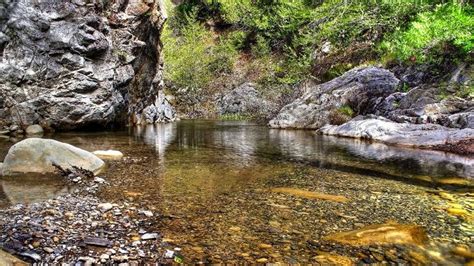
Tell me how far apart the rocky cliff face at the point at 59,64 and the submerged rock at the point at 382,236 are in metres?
18.9

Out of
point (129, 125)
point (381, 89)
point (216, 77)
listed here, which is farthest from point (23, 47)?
point (216, 77)

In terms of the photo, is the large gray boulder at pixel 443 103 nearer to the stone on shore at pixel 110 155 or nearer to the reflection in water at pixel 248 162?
the reflection in water at pixel 248 162

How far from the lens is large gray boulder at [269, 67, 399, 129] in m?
25.2

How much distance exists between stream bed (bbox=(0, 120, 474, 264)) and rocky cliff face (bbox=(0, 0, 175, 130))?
Answer: 867 cm

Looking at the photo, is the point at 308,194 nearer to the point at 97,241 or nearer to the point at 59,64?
the point at 97,241

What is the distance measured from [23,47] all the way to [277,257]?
20.0m

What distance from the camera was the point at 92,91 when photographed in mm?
21750

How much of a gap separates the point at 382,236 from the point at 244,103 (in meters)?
39.0

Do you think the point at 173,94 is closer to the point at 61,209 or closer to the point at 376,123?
the point at 376,123

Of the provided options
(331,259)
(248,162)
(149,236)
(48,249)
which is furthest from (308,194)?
(48,249)

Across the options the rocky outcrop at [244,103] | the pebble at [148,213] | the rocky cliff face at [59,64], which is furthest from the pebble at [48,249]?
the rocky outcrop at [244,103]

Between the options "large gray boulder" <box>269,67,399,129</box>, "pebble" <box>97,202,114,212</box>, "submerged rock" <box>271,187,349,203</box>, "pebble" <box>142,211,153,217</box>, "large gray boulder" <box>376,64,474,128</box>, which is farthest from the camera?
"large gray boulder" <box>269,67,399,129</box>

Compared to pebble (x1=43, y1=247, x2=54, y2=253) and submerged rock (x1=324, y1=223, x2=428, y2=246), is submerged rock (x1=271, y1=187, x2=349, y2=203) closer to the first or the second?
submerged rock (x1=324, y1=223, x2=428, y2=246)

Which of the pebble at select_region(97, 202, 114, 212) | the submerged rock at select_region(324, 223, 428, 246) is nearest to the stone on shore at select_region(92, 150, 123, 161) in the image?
the pebble at select_region(97, 202, 114, 212)
